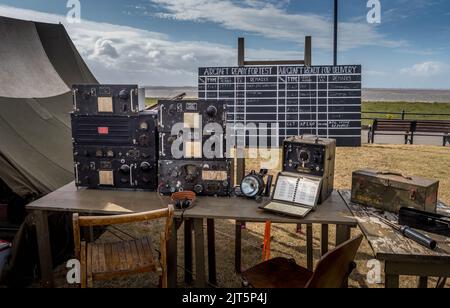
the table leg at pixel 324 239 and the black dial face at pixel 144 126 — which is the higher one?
the black dial face at pixel 144 126

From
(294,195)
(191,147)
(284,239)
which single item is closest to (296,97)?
(284,239)

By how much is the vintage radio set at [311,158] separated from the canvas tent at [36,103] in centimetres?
264

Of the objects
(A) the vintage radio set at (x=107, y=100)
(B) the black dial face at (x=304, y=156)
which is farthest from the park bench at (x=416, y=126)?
(A) the vintage radio set at (x=107, y=100)

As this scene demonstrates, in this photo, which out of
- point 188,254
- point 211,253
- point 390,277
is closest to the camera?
point 390,277

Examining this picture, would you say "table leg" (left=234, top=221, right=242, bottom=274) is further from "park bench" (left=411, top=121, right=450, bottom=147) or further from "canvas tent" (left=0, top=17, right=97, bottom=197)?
"park bench" (left=411, top=121, right=450, bottom=147)

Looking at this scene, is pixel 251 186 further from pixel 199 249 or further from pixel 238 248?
pixel 238 248

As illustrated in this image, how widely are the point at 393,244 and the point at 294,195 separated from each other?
98 cm

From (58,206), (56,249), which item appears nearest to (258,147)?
(56,249)

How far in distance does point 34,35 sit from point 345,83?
7600 millimetres

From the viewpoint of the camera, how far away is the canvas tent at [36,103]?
428 centimetres

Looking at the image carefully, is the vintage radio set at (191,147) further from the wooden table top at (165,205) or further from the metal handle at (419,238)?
the metal handle at (419,238)

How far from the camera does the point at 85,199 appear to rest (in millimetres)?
3699

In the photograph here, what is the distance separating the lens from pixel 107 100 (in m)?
3.90

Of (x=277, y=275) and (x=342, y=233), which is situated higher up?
(x=342, y=233)
